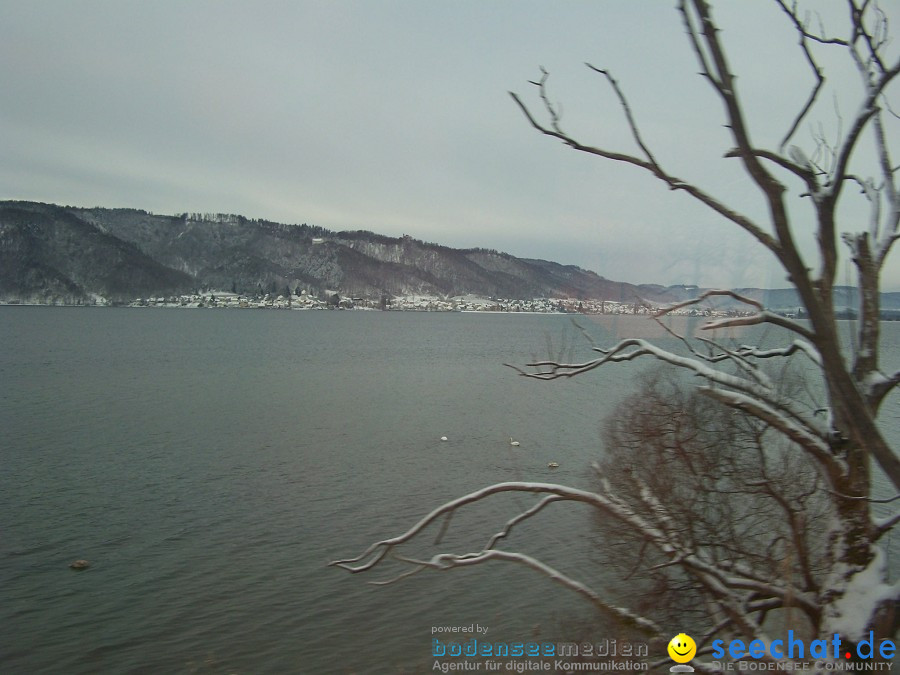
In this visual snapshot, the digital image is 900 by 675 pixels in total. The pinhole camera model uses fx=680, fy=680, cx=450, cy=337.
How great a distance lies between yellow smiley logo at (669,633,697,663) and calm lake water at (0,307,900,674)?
10.2 feet

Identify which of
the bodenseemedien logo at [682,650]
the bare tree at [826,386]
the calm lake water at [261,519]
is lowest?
the calm lake water at [261,519]

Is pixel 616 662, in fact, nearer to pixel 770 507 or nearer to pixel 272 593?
pixel 770 507

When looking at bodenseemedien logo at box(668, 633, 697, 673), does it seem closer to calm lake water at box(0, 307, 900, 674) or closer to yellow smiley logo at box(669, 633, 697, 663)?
yellow smiley logo at box(669, 633, 697, 663)

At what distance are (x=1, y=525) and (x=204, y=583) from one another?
22.8 ft

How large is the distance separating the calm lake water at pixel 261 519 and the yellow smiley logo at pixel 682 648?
10.2 ft

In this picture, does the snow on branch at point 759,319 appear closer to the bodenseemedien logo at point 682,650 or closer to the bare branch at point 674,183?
the bare branch at point 674,183

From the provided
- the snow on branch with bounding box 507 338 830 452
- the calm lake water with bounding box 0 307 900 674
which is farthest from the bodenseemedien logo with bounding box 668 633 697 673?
the calm lake water with bounding box 0 307 900 674

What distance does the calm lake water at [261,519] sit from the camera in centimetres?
1236

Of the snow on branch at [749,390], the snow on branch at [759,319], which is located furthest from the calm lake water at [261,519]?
the snow on branch at [759,319]

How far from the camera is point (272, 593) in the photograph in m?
14.2

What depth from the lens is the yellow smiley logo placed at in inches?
236

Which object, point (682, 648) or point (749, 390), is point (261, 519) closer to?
point (682, 648)

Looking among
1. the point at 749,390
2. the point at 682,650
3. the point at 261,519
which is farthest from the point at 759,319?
the point at 261,519

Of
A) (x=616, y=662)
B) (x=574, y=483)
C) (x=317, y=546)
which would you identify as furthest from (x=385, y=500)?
(x=616, y=662)
